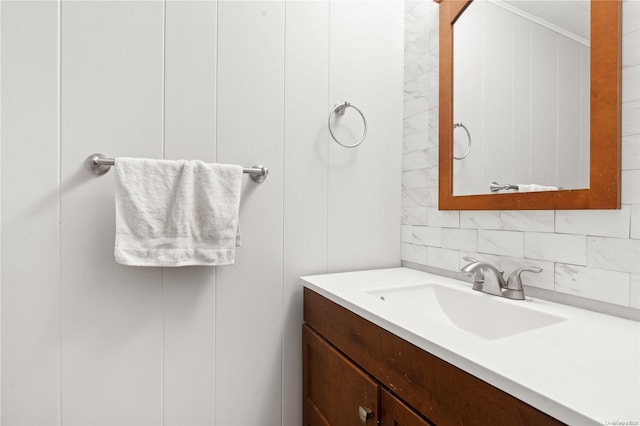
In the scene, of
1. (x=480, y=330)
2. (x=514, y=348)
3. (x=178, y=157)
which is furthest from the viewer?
(x=178, y=157)

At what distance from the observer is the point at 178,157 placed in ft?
3.42

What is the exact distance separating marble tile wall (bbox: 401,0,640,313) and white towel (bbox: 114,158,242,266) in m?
0.71

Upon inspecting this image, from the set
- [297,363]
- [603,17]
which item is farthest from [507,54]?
[297,363]

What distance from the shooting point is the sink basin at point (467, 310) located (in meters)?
0.81

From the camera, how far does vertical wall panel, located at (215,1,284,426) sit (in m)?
1.10

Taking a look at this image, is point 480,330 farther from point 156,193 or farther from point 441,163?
point 156,193

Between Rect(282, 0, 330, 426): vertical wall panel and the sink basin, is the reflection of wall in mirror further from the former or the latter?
Rect(282, 0, 330, 426): vertical wall panel

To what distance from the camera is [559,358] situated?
53 centimetres

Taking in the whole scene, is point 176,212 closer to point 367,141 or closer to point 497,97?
point 367,141

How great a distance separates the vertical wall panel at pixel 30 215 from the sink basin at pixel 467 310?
0.91 metres

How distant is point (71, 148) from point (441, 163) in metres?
1.16

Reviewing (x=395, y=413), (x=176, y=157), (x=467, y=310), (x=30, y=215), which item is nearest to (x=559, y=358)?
(x=395, y=413)

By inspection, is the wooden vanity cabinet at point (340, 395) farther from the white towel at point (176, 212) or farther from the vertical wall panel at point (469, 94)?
the vertical wall panel at point (469, 94)

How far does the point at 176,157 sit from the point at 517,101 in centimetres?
103
